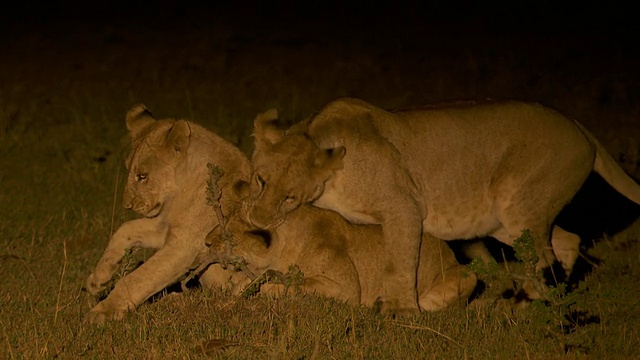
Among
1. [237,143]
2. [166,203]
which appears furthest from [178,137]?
[237,143]

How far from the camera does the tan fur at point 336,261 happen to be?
18.9 feet

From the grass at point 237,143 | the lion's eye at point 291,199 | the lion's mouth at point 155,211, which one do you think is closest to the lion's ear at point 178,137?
the lion's mouth at point 155,211

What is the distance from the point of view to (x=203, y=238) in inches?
223

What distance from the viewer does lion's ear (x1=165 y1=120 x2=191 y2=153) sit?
5.62 metres

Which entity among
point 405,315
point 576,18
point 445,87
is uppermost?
point 405,315

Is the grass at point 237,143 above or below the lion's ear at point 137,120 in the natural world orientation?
below

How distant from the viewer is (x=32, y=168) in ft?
29.6

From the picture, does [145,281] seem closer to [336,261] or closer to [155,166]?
[155,166]

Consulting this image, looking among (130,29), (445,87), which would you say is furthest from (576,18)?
(130,29)

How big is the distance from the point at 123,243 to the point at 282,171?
1.03 m

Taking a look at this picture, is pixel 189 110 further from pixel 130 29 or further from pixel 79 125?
pixel 130 29

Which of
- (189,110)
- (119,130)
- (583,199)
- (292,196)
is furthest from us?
(189,110)

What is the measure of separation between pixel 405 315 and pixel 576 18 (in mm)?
11298

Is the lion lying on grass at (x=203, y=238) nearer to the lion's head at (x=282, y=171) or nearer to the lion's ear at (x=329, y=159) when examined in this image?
the lion's head at (x=282, y=171)
